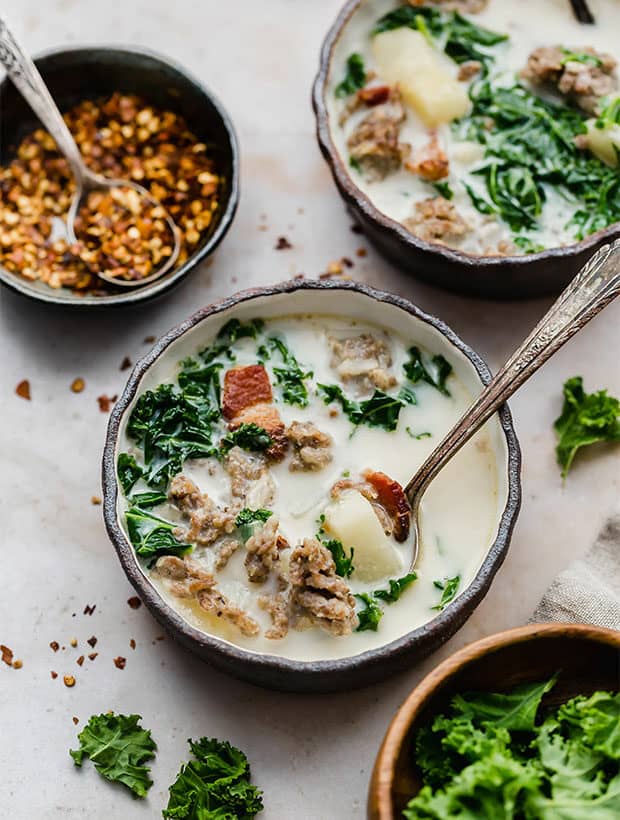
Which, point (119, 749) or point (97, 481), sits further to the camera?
point (97, 481)

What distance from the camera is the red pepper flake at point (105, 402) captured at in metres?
4.16

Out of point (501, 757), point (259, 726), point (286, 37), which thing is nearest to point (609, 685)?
point (501, 757)

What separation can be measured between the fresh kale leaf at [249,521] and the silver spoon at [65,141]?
1009mm

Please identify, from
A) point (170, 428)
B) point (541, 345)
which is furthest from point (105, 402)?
point (541, 345)

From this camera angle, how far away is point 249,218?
14.6 ft

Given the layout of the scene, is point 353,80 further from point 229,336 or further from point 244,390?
point 244,390

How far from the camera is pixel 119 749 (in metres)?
3.72

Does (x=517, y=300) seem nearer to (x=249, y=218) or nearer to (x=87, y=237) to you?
(x=249, y=218)

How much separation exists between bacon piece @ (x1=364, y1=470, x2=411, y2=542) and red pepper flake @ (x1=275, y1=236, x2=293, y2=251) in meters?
1.12

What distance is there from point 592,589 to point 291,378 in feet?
3.70

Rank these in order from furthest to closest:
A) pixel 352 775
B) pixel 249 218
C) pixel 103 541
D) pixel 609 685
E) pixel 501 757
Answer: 1. pixel 249 218
2. pixel 103 541
3. pixel 352 775
4. pixel 609 685
5. pixel 501 757

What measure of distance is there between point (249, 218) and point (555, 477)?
1411 mm

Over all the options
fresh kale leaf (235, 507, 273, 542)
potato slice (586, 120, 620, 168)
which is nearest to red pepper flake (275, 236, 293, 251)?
Answer: potato slice (586, 120, 620, 168)

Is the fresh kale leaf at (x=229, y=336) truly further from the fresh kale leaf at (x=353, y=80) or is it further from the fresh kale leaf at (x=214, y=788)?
the fresh kale leaf at (x=214, y=788)
